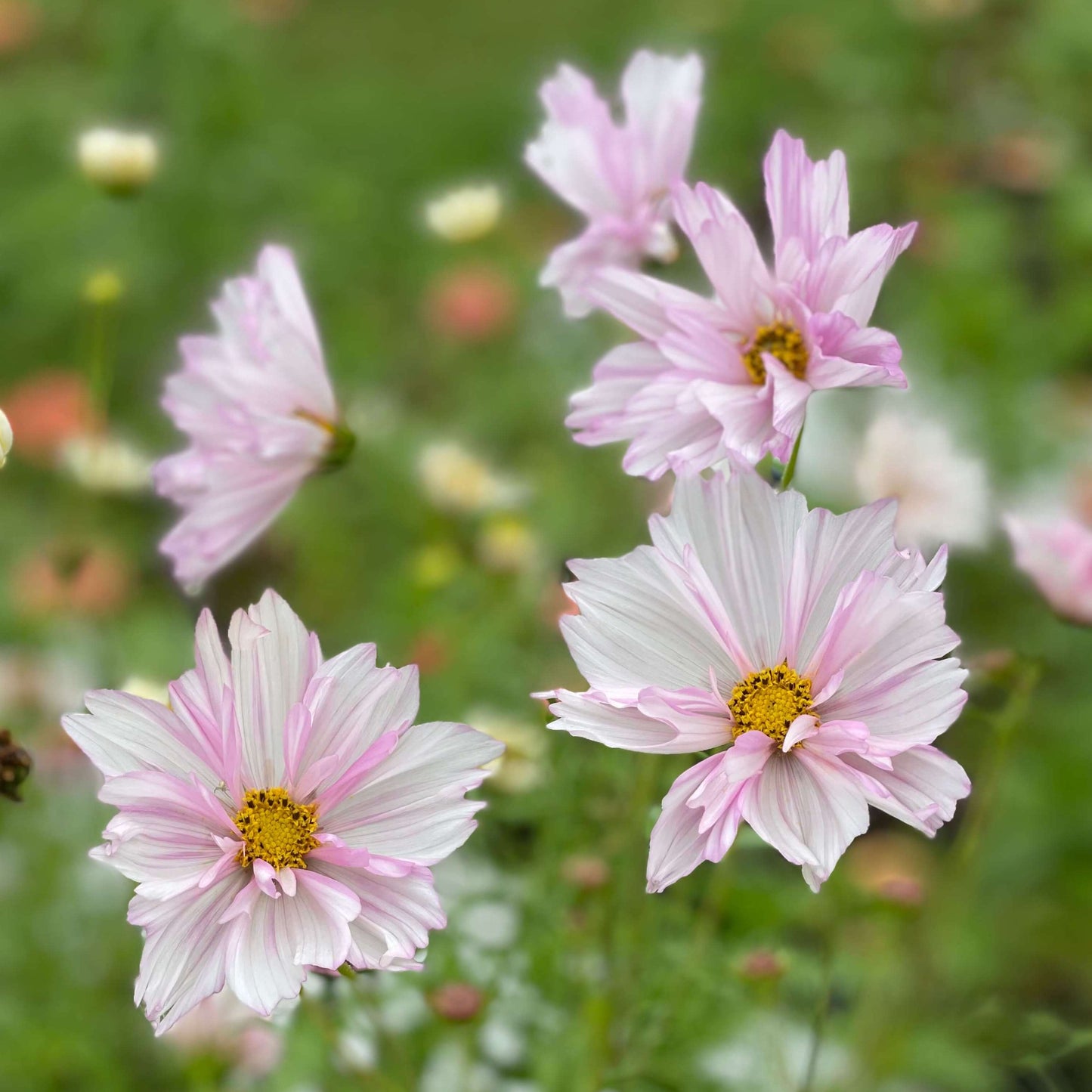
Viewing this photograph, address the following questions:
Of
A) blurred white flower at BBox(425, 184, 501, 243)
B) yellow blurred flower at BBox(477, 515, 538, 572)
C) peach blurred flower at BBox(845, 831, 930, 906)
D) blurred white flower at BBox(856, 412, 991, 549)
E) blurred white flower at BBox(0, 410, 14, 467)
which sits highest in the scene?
blurred white flower at BBox(425, 184, 501, 243)

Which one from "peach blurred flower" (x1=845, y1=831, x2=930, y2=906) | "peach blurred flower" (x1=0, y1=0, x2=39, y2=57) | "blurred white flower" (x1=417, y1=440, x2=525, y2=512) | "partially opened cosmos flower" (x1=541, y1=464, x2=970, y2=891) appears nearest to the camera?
"partially opened cosmos flower" (x1=541, y1=464, x2=970, y2=891)

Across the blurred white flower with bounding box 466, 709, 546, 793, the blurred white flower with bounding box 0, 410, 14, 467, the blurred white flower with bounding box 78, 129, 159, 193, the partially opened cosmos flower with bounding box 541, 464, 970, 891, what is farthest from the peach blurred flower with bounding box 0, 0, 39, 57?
the partially opened cosmos flower with bounding box 541, 464, 970, 891

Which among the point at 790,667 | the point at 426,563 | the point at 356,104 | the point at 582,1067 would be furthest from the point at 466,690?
the point at 356,104

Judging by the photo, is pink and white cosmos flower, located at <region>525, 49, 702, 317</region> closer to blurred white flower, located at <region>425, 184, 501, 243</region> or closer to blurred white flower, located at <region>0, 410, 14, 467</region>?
blurred white flower, located at <region>0, 410, 14, 467</region>

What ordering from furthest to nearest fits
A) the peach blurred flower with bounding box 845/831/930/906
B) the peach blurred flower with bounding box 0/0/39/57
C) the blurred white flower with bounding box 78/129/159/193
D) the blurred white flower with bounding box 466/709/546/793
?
1. the peach blurred flower with bounding box 0/0/39/57
2. the peach blurred flower with bounding box 845/831/930/906
3. the blurred white flower with bounding box 78/129/159/193
4. the blurred white flower with bounding box 466/709/546/793

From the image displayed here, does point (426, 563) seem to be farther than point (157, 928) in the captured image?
Yes

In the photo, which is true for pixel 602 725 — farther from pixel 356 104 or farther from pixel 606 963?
pixel 356 104


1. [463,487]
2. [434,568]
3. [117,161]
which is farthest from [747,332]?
[463,487]

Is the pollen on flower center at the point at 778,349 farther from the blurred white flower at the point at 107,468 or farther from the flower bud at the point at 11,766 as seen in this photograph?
the blurred white flower at the point at 107,468
